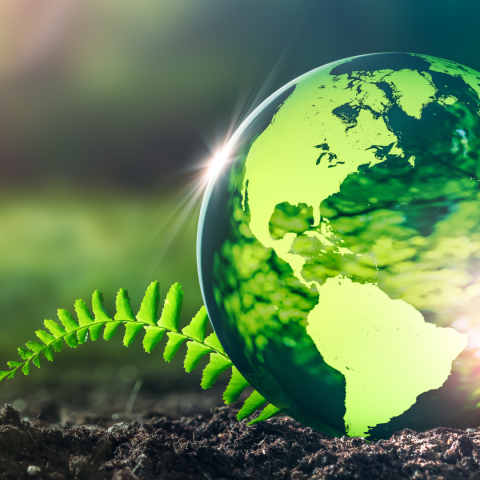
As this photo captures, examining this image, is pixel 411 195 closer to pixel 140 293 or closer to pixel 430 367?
pixel 430 367

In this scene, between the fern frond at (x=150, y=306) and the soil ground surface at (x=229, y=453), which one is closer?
the soil ground surface at (x=229, y=453)

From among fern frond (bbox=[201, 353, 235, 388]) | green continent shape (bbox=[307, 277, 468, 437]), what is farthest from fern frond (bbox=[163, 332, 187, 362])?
green continent shape (bbox=[307, 277, 468, 437])

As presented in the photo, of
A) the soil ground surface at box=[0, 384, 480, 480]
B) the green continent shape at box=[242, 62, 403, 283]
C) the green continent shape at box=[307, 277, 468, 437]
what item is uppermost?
the green continent shape at box=[242, 62, 403, 283]

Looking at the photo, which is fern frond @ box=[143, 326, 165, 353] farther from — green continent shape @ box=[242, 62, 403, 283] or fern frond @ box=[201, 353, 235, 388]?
green continent shape @ box=[242, 62, 403, 283]

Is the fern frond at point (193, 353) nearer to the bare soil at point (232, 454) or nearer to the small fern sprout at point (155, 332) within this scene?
the small fern sprout at point (155, 332)

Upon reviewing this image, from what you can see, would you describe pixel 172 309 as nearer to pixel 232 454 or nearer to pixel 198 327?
pixel 198 327

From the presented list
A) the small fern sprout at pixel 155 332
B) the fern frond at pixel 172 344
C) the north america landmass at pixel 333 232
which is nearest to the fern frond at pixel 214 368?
the small fern sprout at pixel 155 332

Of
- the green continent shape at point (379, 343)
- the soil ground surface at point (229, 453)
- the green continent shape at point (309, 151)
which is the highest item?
the green continent shape at point (309, 151)
